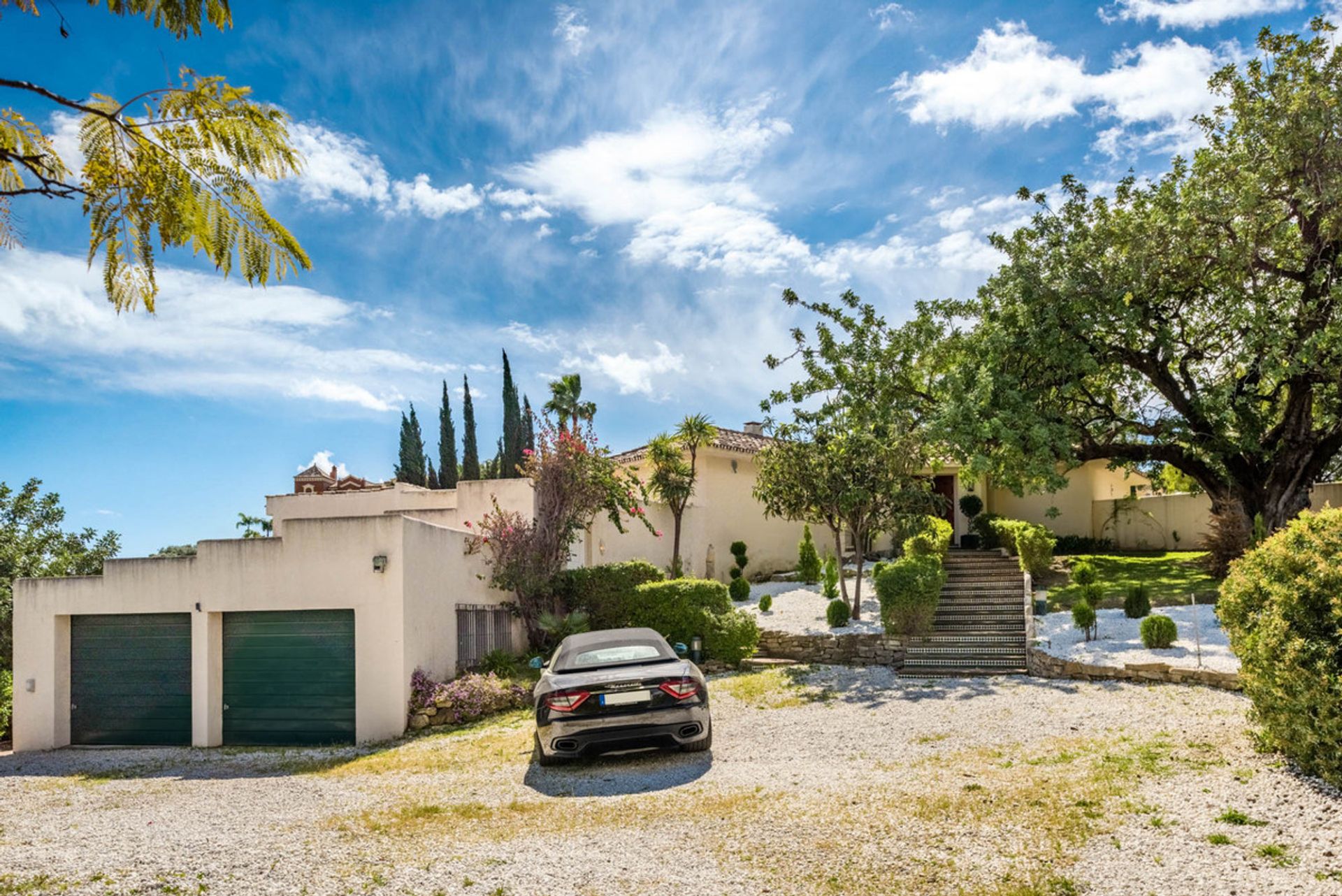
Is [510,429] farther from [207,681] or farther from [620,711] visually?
[620,711]

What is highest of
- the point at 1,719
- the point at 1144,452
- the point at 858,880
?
the point at 1144,452

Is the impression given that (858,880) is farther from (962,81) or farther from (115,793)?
(962,81)

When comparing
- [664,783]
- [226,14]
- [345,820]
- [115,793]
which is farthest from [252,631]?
[226,14]

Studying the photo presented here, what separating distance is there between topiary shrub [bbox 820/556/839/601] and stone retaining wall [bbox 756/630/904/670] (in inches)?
151

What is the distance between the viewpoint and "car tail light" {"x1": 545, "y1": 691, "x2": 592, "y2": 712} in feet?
30.9

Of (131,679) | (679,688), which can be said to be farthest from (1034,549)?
(131,679)

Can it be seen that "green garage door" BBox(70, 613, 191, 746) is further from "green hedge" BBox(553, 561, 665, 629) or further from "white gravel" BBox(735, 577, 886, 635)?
"white gravel" BBox(735, 577, 886, 635)

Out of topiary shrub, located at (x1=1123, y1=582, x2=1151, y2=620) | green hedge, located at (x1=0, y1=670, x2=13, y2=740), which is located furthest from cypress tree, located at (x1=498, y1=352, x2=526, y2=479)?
topiary shrub, located at (x1=1123, y1=582, x2=1151, y2=620)

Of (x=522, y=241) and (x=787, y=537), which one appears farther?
(x=787, y=537)

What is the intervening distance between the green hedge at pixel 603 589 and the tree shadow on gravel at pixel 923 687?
3995 mm

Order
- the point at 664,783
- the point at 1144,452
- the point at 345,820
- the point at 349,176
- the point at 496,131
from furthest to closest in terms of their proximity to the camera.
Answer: the point at 1144,452 < the point at 496,131 < the point at 349,176 < the point at 664,783 < the point at 345,820

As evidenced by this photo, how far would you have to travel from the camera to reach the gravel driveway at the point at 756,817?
558 centimetres

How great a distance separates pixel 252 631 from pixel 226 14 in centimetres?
1261

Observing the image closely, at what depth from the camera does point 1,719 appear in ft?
57.1
